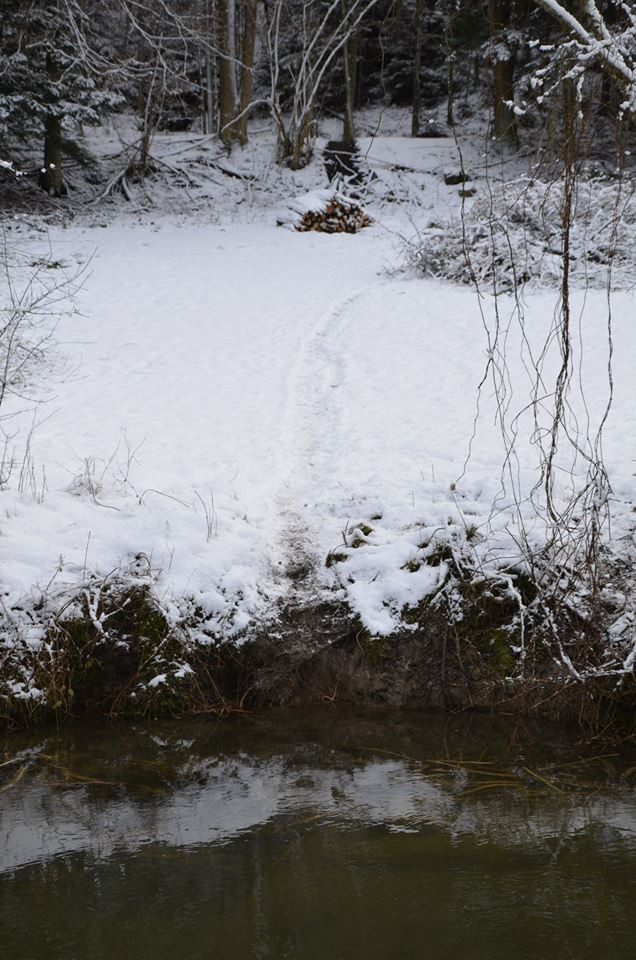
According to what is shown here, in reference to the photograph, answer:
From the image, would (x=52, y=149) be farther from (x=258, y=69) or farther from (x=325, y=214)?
(x=258, y=69)

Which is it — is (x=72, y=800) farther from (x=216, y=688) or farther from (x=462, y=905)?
(x=462, y=905)

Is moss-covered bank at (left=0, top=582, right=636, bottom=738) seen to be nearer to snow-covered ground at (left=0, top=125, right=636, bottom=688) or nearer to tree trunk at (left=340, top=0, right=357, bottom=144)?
snow-covered ground at (left=0, top=125, right=636, bottom=688)

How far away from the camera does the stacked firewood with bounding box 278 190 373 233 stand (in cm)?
1973

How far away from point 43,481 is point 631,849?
4680mm

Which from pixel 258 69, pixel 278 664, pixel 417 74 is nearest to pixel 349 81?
pixel 417 74

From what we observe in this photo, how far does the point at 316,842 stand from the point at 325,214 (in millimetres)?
18344

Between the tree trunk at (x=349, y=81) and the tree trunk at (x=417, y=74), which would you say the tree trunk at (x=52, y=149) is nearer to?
the tree trunk at (x=349, y=81)

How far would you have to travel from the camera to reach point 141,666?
501 centimetres

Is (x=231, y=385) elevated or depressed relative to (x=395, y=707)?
elevated

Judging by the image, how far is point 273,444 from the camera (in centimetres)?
758

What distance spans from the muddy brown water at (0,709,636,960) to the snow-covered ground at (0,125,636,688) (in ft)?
2.94

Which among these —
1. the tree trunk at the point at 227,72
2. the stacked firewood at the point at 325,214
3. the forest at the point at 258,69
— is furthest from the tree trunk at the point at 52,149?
the stacked firewood at the point at 325,214

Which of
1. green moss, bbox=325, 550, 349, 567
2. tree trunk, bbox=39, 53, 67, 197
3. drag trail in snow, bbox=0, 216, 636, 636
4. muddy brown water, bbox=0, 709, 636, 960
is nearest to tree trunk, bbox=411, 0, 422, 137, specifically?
tree trunk, bbox=39, 53, 67, 197

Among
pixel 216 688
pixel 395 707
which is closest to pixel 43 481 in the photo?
pixel 216 688
